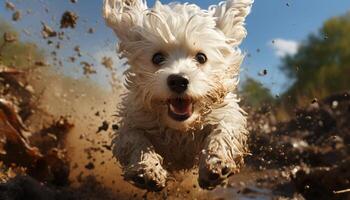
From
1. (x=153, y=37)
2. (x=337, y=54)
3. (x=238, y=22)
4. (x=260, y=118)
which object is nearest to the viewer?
(x=153, y=37)

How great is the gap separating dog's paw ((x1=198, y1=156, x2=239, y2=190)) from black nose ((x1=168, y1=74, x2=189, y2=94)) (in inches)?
26.8

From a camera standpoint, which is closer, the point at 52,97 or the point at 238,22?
the point at 238,22

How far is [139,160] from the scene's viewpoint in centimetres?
591

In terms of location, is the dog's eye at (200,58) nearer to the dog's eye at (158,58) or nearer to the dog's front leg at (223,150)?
the dog's eye at (158,58)

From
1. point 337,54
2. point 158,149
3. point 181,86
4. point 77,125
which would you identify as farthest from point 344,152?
point 337,54

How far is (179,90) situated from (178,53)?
1.90 ft

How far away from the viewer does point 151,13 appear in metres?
6.27

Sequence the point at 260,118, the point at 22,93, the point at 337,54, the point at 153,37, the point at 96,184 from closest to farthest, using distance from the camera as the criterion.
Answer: the point at 153,37
the point at 96,184
the point at 22,93
the point at 260,118
the point at 337,54

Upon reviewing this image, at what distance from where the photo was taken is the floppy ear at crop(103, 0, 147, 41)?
663 cm

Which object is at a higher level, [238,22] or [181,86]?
[238,22]

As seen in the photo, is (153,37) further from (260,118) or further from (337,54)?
(337,54)

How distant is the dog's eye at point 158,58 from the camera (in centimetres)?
615

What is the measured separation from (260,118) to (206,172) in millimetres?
10772

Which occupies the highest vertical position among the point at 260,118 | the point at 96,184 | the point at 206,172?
the point at 260,118
